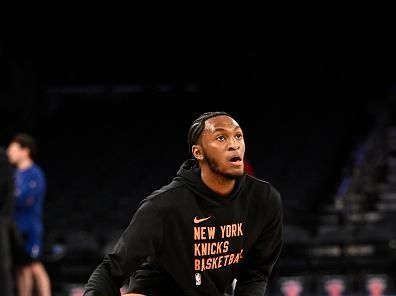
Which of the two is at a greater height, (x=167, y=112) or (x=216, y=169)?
(x=167, y=112)

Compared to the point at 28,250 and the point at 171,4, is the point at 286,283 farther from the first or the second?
the point at 171,4

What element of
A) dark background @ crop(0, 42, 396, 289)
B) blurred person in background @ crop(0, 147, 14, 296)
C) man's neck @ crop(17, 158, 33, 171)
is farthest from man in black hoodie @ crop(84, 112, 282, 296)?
dark background @ crop(0, 42, 396, 289)

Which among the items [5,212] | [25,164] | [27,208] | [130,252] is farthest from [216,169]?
[27,208]

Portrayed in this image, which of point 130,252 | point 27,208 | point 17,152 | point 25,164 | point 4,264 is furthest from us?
point 27,208

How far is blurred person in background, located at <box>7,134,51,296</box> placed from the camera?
859 cm

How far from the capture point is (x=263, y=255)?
4285 mm

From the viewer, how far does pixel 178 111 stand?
18.7 m

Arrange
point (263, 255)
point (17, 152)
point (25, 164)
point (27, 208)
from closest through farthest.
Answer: point (263, 255) → point (17, 152) → point (25, 164) → point (27, 208)

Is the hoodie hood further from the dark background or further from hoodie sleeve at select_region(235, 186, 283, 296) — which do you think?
the dark background

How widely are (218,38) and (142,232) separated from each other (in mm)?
15666

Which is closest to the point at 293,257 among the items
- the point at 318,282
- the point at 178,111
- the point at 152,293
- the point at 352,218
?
the point at 318,282

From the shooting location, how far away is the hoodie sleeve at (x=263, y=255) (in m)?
4.23

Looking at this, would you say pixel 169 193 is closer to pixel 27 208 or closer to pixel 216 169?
pixel 216 169

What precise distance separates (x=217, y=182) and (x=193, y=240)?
0.89 ft
